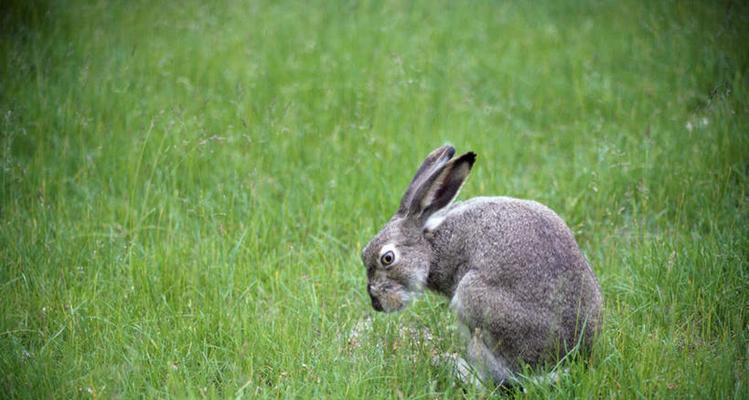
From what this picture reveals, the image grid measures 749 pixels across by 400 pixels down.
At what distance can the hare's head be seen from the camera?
5117mm

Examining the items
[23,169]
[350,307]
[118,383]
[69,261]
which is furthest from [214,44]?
[118,383]

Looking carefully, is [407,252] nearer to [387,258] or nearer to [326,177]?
[387,258]

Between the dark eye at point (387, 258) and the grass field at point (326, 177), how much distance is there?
1.71ft

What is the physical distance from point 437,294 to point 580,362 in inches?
43.9

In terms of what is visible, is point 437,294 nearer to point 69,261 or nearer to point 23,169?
point 69,261

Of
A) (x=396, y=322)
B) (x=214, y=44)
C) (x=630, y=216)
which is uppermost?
(x=214, y=44)

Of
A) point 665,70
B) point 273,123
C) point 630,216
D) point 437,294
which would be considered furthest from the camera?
point 665,70

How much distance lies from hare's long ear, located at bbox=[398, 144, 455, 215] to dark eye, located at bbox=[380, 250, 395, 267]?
1.02ft

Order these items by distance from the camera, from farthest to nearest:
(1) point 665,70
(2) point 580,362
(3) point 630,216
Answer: (1) point 665,70 < (3) point 630,216 < (2) point 580,362

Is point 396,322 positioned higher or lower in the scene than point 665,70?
lower

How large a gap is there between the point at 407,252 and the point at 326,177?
2.22m

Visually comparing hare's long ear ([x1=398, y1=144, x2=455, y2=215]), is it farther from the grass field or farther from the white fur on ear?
the grass field

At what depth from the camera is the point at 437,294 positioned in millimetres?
5320

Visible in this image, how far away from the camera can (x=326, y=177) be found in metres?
7.20
